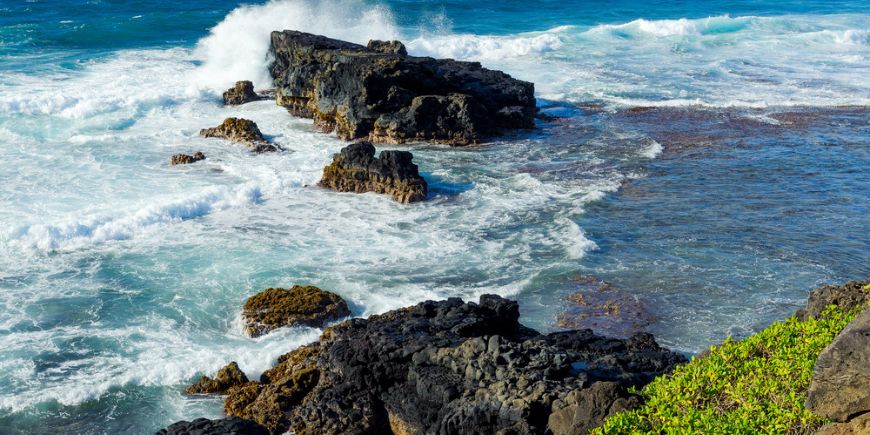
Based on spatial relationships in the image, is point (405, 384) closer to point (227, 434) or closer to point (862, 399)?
point (227, 434)

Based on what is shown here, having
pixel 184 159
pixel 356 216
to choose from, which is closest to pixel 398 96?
pixel 184 159

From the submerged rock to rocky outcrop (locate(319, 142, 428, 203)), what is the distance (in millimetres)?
10934

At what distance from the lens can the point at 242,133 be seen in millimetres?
24734

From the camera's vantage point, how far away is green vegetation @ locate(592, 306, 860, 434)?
7082 mm

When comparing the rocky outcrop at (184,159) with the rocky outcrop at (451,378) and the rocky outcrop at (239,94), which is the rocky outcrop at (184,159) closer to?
the rocky outcrop at (239,94)

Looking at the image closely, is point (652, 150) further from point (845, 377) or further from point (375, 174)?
point (845, 377)

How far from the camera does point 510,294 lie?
1438 cm

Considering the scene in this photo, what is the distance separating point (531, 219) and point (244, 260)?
6336 mm

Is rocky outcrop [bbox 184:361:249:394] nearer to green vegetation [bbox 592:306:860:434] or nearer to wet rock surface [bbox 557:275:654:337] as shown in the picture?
wet rock surface [bbox 557:275:654:337]

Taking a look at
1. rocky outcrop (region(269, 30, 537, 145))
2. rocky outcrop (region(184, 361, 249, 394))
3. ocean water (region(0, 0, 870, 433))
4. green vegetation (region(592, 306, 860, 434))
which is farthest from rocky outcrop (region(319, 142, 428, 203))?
green vegetation (region(592, 306, 860, 434))

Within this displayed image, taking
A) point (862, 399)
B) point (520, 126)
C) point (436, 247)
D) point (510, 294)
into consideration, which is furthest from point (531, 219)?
point (862, 399)

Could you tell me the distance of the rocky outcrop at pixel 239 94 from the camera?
3034cm

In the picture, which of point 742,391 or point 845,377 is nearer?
point 845,377

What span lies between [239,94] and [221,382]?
808 inches
